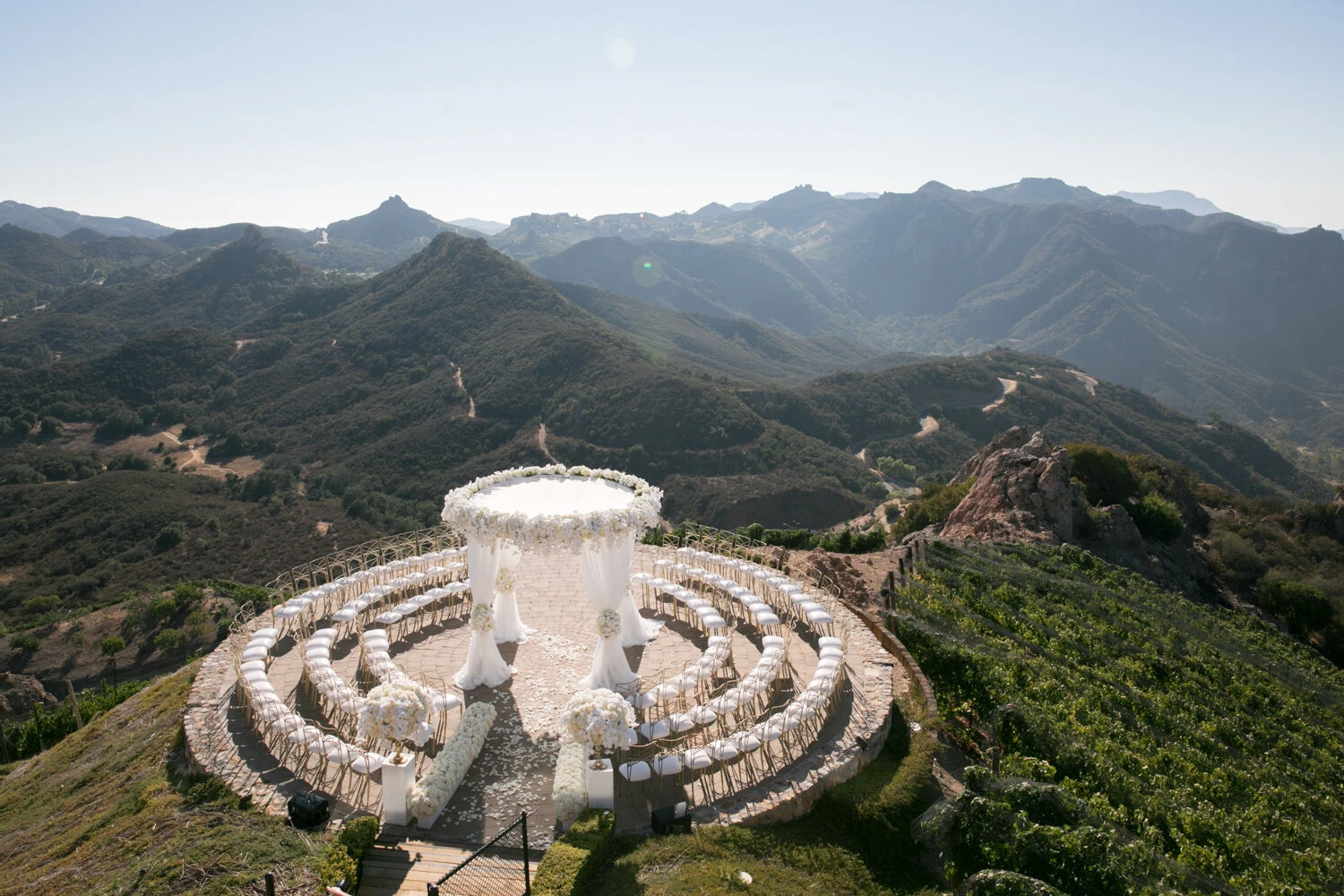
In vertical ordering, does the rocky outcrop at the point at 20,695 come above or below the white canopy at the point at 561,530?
below

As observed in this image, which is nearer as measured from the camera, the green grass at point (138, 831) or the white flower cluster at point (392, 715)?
the green grass at point (138, 831)

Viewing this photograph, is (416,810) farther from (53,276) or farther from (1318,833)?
(53,276)

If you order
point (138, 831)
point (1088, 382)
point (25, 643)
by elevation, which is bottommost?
point (25, 643)

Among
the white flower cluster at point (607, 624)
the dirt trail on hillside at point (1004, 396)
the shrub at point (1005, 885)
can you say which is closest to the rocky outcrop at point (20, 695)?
the white flower cluster at point (607, 624)

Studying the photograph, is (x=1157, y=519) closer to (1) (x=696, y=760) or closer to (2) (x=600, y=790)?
(1) (x=696, y=760)

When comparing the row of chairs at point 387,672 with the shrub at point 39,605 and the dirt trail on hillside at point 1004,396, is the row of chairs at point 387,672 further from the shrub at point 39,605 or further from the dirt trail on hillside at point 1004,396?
the dirt trail on hillside at point 1004,396

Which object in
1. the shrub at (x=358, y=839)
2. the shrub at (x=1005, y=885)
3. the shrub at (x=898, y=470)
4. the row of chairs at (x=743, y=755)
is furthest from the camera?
the shrub at (x=898, y=470)

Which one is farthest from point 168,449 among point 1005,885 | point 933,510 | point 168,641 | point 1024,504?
point 1005,885
